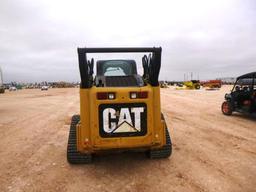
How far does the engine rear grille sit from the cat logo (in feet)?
2.83

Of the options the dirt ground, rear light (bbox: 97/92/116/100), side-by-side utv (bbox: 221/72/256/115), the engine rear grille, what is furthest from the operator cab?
side-by-side utv (bbox: 221/72/256/115)

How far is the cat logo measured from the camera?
4.36m

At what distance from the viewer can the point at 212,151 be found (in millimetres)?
5875

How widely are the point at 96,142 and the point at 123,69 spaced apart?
8.20 ft

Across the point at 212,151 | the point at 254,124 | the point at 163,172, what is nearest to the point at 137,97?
the point at 163,172

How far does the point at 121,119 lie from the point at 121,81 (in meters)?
1.24

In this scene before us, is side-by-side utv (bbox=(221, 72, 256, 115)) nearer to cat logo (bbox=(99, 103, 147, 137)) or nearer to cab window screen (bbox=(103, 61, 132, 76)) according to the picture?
cab window screen (bbox=(103, 61, 132, 76))

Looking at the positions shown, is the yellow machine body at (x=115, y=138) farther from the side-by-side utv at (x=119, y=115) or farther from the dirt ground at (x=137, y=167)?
the dirt ground at (x=137, y=167)

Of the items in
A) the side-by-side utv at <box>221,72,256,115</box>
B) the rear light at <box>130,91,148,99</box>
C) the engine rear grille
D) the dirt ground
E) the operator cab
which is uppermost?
the operator cab

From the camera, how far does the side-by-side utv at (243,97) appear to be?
10383 millimetres

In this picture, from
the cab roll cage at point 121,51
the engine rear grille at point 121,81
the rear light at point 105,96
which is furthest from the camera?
the engine rear grille at point 121,81

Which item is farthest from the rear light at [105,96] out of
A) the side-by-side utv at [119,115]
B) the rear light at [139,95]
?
the rear light at [139,95]

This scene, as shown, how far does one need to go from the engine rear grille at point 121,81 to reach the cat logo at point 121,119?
→ 86 centimetres

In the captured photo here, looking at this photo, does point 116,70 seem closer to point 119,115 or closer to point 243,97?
point 119,115
